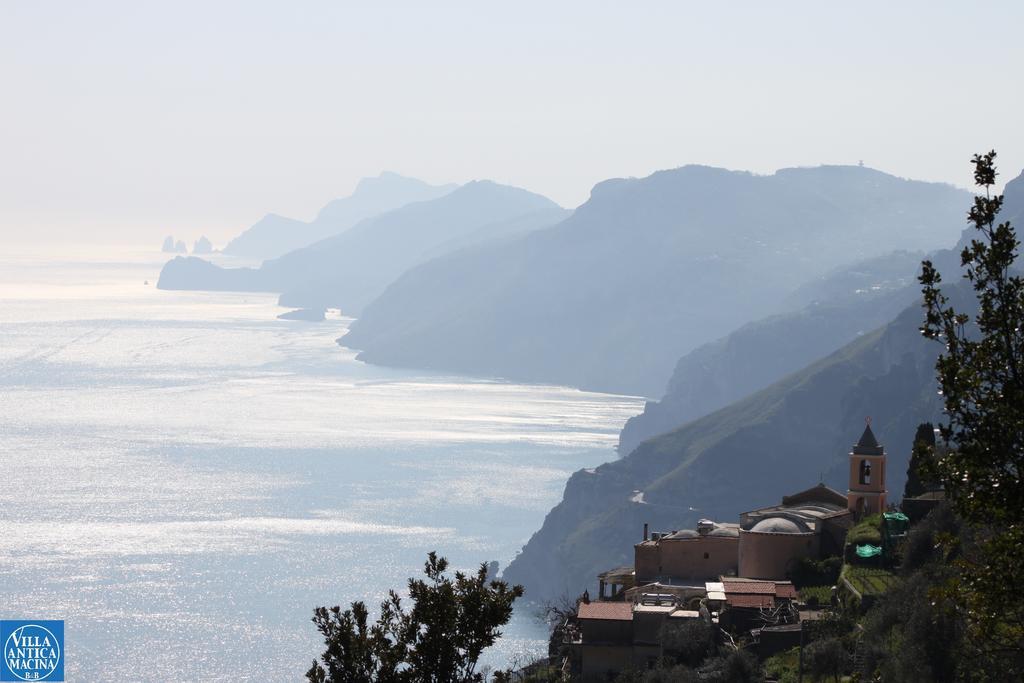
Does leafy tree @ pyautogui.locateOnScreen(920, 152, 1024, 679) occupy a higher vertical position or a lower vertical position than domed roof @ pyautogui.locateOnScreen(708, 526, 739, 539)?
higher

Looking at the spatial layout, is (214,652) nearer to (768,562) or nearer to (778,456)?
(768,562)

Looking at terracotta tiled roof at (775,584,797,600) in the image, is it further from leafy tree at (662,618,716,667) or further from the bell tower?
the bell tower

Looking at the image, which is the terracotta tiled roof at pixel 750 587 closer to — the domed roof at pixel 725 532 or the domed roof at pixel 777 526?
the domed roof at pixel 777 526

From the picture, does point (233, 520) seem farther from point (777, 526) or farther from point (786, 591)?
point (786, 591)

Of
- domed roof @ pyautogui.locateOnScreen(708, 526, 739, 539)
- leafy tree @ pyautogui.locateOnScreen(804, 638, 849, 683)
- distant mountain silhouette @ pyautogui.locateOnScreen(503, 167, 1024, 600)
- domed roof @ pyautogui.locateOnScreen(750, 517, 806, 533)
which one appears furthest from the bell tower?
distant mountain silhouette @ pyautogui.locateOnScreen(503, 167, 1024, 600)

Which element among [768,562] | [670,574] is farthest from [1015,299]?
[670,574]

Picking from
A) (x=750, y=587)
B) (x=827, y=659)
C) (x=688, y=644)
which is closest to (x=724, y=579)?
(x=750, y=587)

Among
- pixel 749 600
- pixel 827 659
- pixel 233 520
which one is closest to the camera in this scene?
pixel 827 659
